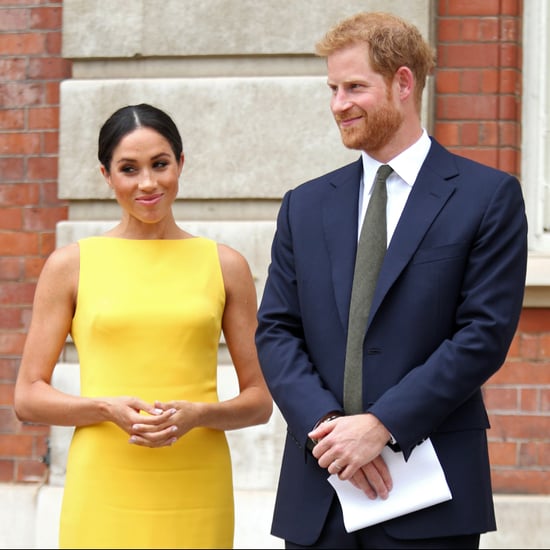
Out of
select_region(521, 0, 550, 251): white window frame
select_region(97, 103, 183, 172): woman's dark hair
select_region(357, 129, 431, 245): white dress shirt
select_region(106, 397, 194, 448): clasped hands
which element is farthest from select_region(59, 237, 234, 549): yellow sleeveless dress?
select_region(521, 0, 550, 251): white window frame

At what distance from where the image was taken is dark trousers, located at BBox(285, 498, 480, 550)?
9.27ft

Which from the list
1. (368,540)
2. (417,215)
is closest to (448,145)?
(417,215)

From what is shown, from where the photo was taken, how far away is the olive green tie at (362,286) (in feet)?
9.47

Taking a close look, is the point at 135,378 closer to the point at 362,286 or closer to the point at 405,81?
the point at 362,286

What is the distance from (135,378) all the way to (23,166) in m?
2.31

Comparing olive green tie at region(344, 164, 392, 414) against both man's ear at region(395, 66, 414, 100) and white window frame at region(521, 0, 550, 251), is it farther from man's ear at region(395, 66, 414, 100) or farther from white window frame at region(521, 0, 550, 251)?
A: white window frame at region(521, 0, 550, 251)

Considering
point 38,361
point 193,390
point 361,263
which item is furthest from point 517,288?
point 38,361

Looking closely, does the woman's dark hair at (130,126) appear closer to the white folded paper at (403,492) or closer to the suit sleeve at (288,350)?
the suit sleeve at (288,350)

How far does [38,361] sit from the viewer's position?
10.6 feet

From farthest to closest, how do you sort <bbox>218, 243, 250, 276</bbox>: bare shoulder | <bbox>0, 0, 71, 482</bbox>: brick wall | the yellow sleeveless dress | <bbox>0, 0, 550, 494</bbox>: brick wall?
1. <bbox>0, 0, 71, 482</bbox>: brick wall
2. <bbox>0, 0, 550, 494</bbox>: brick wall
3. <bbox>218, 243, 250, 276</bbox>: bare shoulder
4. the yellow sleeveless dress

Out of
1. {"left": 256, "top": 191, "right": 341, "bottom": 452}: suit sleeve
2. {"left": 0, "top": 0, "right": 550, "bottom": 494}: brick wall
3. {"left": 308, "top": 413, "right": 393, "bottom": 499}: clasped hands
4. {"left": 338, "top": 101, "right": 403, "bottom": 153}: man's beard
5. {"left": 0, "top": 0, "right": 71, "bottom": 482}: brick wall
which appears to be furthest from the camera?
{"left": 0, "top": 0, "right": 71, "bottom": 482}: brick wall

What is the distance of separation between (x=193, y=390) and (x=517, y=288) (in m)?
0.93

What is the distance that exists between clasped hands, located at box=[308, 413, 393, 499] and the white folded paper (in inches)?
2.6

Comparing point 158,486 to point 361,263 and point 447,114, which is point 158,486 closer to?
point 361,263
